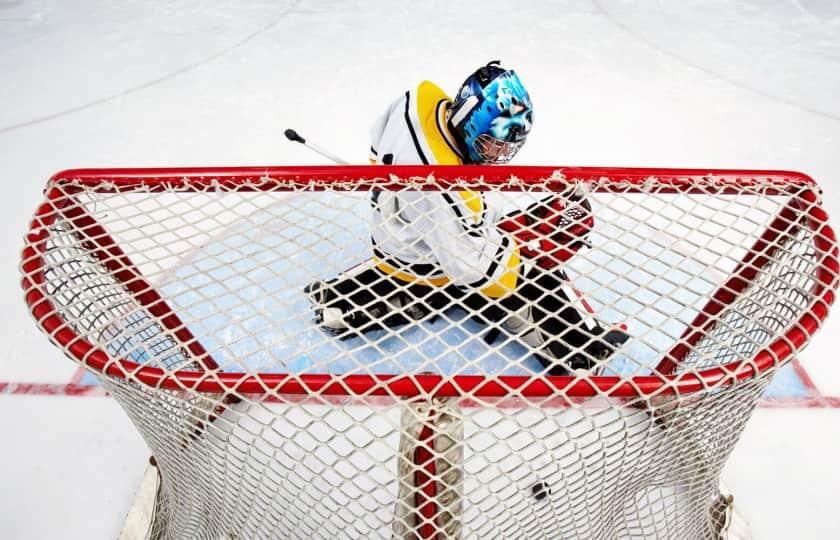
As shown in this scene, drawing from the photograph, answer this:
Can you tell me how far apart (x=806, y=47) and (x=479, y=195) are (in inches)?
125

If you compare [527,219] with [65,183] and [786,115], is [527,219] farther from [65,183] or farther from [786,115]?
[786,115]

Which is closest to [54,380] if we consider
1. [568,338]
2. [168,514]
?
[168,514]

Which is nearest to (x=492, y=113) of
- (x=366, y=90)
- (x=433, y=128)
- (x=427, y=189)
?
(x=433, y=128)

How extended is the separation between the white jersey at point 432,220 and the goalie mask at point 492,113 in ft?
0.21

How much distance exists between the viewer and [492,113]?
118 cm

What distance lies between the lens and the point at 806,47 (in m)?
3.21

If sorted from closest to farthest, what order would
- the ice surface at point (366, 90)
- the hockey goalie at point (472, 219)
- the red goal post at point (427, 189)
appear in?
the red goal post at point (427, 189) < the hockey goalie at point (472, 219) < the ice surface at point (366, 90)

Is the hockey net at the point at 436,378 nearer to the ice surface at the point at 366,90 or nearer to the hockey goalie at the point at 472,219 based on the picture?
the hockey goalie at the point at 472,219

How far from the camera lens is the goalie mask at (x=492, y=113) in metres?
1.18

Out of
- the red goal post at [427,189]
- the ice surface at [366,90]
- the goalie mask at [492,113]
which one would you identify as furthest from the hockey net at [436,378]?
the ice surface at [366,90]

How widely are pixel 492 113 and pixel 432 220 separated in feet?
1.02

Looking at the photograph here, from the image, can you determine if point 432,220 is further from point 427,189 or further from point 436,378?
point 436,378

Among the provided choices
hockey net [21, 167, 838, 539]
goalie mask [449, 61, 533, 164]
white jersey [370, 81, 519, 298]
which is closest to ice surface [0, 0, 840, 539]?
hockey net [21, 167, 838, 539]

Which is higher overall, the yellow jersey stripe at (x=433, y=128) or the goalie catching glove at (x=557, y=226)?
the yellow jersey stripe at (x=433, y=128)
